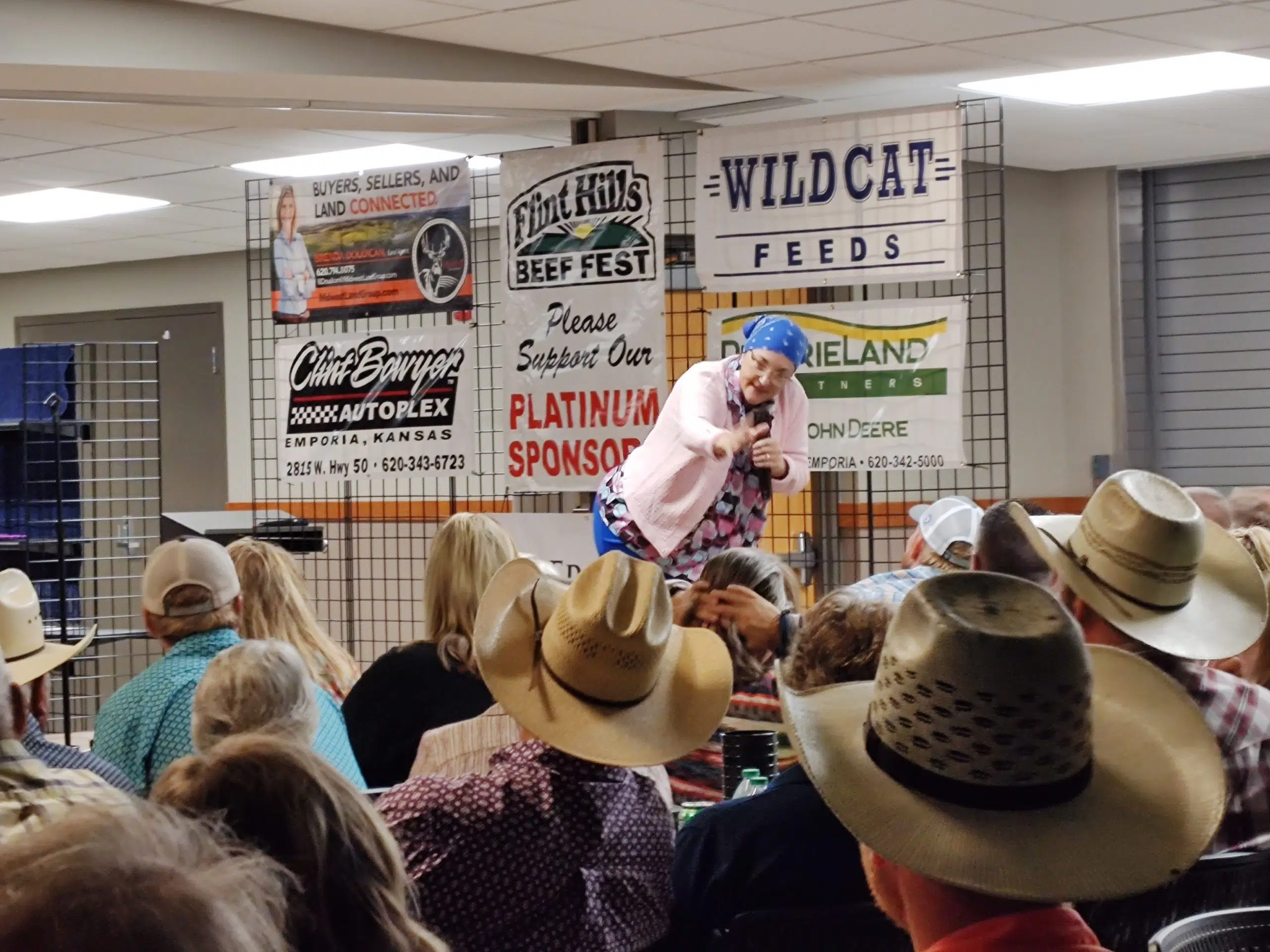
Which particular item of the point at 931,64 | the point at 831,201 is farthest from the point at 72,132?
the point at 931,64

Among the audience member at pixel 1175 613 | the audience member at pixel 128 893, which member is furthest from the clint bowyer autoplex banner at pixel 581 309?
the audience member at pixel 128 893

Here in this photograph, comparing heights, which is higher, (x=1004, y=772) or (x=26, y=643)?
(x=1004, y=772)

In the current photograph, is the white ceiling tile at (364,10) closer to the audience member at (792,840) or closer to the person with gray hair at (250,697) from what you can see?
the person with gray hair at (250,697)

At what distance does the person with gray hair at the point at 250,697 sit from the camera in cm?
277

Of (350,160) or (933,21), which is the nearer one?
(933,21)

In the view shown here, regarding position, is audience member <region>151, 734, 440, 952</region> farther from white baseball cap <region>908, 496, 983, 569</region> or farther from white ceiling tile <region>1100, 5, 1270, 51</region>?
white ceiling tile <region>1100, 5, 1270, 51</region>

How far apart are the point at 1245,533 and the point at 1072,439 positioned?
5.37 m

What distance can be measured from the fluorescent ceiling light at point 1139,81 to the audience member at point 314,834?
5.35 m

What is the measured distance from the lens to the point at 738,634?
3.39m

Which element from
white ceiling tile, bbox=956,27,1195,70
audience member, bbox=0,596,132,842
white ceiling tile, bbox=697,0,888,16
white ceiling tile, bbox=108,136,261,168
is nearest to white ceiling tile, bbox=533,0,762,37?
white ceiling tile, bbox=697,0,888,16

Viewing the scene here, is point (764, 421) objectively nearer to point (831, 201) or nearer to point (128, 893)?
point (831, 201)

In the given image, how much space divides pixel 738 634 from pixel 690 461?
1913 mm

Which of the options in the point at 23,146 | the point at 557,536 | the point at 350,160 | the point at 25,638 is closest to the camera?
the point at 25,638

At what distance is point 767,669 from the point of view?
343 cm
